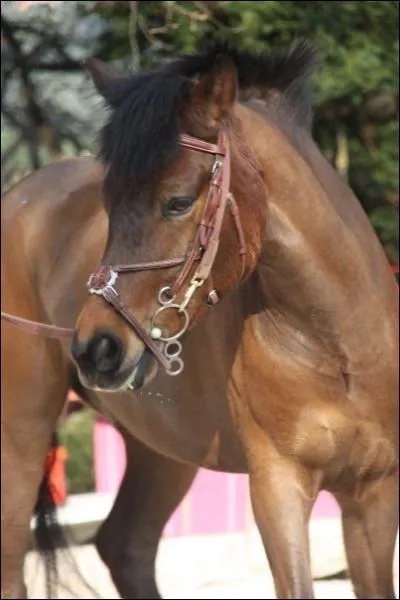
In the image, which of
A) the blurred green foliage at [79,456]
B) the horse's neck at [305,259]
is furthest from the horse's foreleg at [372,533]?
the blurred green foliage at [79,456]

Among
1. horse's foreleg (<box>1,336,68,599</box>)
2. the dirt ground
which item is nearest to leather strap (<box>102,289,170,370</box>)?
horse's foreleg (<box>1,336,68,599</box>)

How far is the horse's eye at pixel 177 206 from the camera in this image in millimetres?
2664

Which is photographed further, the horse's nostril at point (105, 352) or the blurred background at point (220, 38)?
the blurred background at point (220, 38)

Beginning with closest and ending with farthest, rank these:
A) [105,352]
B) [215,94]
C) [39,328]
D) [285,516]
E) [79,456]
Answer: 1. [105,352]
2. [215,94]
3. [285,516]
4. [39,328]
5. [79,456]

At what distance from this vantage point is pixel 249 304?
3.15 metres

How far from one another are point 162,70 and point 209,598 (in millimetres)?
3104

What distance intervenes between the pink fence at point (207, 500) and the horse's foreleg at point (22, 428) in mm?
1622

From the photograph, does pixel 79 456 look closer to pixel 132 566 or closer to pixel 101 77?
pixel 132 566

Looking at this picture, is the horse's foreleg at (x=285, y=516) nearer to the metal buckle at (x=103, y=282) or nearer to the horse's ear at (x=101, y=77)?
the metal buckle at (x=103, y=282)

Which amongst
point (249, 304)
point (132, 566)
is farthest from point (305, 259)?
point (132, 566)

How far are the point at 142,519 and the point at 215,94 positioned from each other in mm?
2246

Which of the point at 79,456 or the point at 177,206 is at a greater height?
the point at 177,206

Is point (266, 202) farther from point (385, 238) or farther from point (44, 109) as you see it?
point (44, 109)

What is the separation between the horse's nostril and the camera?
8.58ft
